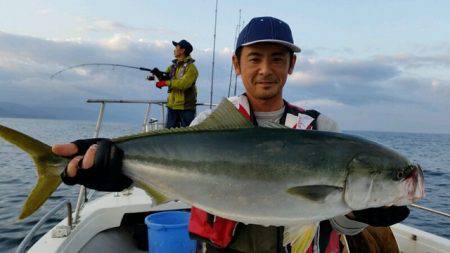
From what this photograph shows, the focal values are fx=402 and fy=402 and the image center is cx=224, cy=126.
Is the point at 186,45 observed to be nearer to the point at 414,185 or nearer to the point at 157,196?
the point at 157,196

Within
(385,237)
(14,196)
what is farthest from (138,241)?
(14,196)

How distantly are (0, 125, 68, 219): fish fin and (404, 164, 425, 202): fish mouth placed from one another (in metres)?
2.46

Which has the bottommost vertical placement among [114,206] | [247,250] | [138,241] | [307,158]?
[138,241]

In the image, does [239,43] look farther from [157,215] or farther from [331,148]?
[157,215]

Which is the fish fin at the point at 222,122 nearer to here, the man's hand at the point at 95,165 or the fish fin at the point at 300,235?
the man's hand at the point at 95,165

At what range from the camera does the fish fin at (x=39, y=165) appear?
2801 mm

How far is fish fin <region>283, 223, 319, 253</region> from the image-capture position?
9.02 ft

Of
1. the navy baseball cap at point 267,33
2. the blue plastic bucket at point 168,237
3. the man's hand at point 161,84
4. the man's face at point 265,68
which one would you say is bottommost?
the blue plastic bucket at point 168,237

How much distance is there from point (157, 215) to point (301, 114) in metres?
3.82

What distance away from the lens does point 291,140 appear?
2.82 meters

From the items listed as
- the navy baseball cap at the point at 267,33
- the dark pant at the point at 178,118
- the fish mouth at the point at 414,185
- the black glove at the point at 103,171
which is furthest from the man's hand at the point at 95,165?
the dark pant at the point at 178,118

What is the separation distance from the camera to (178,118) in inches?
451

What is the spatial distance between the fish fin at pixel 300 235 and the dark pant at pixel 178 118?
868cm

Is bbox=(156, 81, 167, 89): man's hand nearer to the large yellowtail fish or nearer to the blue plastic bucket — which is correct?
the blue plastic bucket
